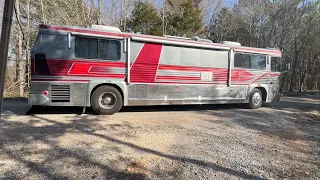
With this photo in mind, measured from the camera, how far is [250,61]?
1067cm

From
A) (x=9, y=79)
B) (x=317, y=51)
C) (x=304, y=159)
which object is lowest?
(x=304, y=159)

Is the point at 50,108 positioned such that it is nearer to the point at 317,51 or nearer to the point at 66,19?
the point at 66,19

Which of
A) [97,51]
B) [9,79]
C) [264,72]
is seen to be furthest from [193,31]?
[97,51]

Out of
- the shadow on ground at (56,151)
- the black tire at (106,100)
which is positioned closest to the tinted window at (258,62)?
the black tire at (106,100)

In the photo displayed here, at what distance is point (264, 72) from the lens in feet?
36.4

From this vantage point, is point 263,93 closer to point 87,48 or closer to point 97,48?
point 97,48

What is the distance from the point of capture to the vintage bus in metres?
7.49

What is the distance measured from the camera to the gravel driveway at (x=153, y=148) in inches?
150

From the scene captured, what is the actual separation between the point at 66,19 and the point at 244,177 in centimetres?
1514

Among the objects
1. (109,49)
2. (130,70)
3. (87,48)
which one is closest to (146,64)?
(130,70)

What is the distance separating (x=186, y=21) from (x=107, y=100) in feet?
57.3

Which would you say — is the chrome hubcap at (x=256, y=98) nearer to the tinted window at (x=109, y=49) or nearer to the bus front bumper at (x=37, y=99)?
the tinted window at (x=109, y=49)

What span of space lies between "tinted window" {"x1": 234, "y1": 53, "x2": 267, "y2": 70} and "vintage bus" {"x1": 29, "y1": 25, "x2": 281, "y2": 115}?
42 mm

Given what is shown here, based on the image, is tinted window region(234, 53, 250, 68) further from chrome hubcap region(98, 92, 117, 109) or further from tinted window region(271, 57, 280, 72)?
chrome hubcap region(98, 92, 117, 109)
